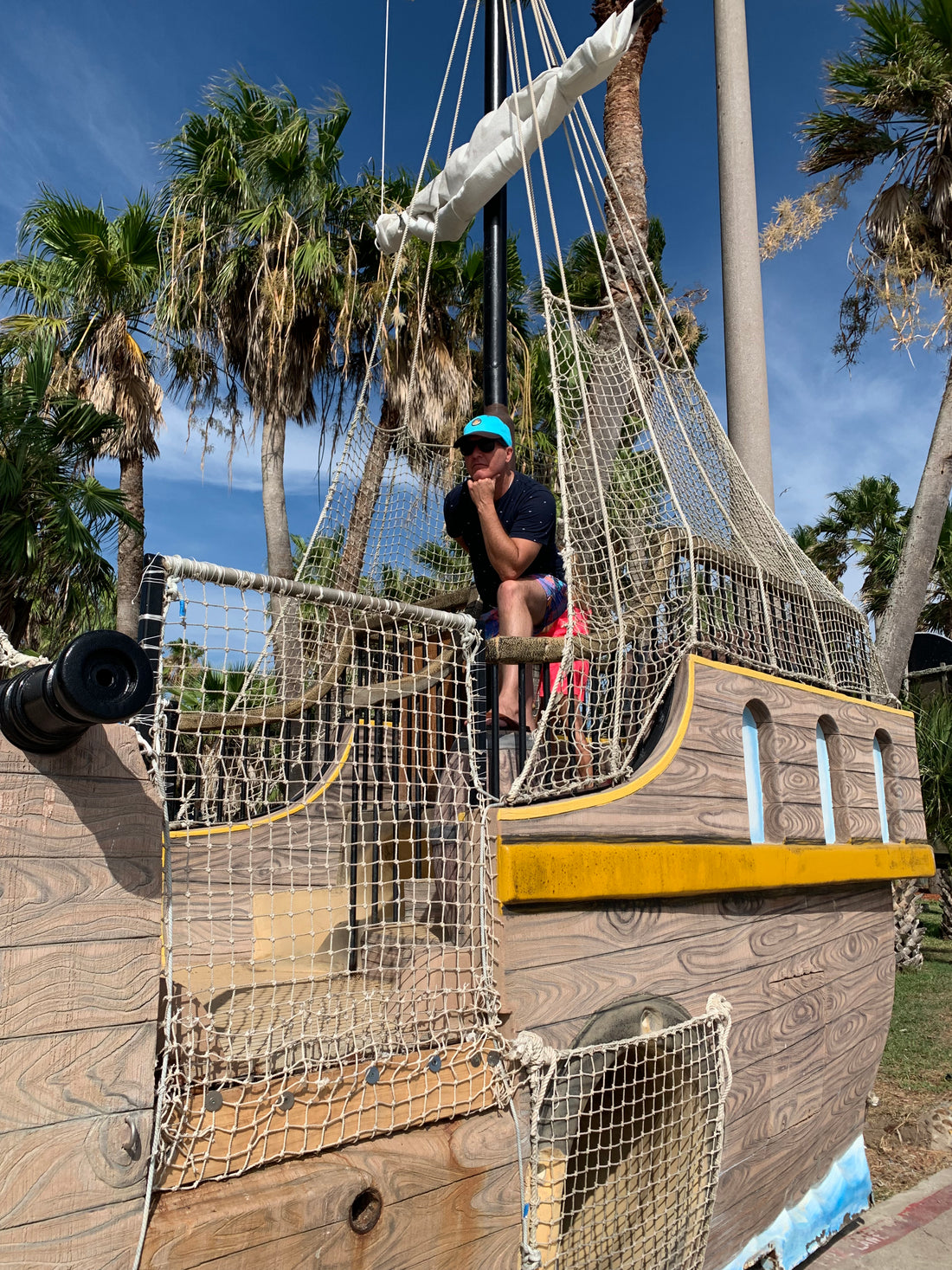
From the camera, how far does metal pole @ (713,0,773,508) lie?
6.68 meters

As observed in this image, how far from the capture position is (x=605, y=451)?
4.57 metres

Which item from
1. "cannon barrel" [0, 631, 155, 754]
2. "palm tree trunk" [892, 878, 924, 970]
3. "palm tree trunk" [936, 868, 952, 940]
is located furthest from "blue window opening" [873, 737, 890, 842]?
"palm tree trunk" [936, 868, 952, 940]

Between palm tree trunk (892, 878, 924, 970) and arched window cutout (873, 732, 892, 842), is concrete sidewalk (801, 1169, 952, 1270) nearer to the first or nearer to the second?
arched window cutout (873, 732, 892, 842)

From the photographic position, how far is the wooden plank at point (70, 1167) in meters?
1.55

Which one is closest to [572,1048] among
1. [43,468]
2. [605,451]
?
[605,451]

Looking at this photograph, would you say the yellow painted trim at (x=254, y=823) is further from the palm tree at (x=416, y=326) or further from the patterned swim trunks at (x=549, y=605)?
the palm tree at (x=416, y=326)

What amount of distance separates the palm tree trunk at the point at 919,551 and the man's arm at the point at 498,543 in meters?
5.90

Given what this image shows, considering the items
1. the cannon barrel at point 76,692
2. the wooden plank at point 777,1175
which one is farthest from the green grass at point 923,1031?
the cannon barrel at point 76,692

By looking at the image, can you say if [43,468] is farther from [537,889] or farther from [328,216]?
[537,889]

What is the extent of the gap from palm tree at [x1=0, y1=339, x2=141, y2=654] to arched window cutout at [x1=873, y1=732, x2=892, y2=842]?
7.07 m

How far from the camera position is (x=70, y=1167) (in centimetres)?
162

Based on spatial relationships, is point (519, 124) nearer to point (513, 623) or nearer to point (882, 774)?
point (513, 623)

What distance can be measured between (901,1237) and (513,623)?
10.6 feet

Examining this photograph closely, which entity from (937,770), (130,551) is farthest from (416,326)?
(937,770)
